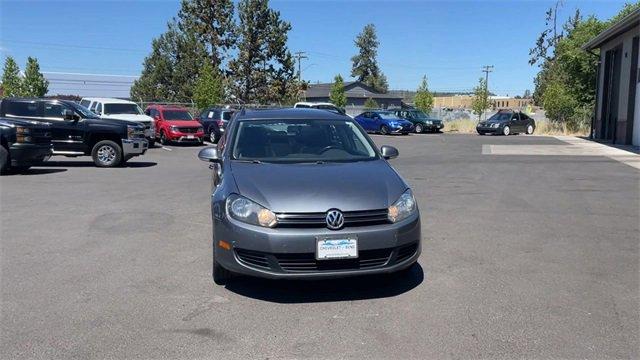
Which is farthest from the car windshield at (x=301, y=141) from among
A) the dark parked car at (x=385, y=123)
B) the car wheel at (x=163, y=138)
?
the dark parked car at (x=385, y=123)

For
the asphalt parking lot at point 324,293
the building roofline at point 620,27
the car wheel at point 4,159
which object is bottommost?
the asphalt parking lot at point 324,293

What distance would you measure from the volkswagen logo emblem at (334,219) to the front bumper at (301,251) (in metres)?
0.04

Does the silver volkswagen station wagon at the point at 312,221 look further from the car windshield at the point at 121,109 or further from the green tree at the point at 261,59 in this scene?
the green tree at the point at 261,59

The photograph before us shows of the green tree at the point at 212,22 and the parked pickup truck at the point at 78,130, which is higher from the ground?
the green tree at the point at 212,22

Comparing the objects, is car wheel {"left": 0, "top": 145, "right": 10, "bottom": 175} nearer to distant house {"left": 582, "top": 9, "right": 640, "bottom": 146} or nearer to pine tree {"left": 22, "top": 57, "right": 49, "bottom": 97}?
distant house {"left": 582, "top": 9, "right": 640, "bottom": 146}

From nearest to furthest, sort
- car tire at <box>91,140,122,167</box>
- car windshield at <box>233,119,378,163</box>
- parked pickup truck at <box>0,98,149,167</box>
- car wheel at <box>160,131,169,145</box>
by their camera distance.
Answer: car windshield at <box>233,119,378,163</box>
parked pickup truck at <box>0,98,149,167</box>
car tire at <box>91,140,122,167</box>
car wheel at <box>160,131,169,145</box>

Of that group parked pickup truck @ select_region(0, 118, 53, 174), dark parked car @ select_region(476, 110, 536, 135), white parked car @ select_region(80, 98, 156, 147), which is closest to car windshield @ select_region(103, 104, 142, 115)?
white parked car @ select_region(80, 98, 156, 147)

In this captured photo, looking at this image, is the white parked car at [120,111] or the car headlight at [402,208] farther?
the white parked car at [120,111]

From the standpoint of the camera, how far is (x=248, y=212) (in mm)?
4613

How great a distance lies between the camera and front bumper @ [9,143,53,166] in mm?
12797

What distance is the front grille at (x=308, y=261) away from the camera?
14.8ft

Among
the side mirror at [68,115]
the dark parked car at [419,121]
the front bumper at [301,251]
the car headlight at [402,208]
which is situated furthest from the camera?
the dark parked car at [419,121]

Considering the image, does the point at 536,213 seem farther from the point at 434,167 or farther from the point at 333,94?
the point at 333,94

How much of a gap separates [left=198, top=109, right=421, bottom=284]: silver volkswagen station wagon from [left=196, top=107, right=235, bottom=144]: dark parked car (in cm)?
2030
